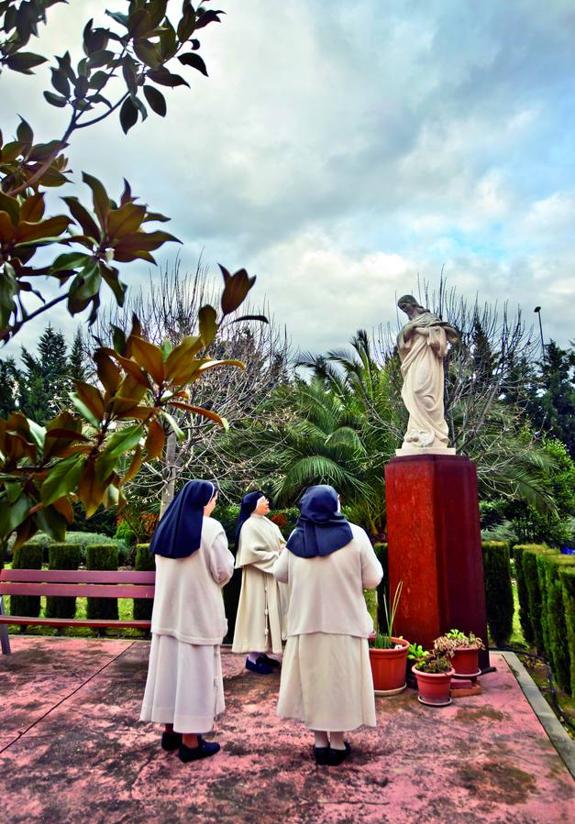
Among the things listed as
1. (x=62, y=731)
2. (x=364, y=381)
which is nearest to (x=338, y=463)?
(x=364, y=381)

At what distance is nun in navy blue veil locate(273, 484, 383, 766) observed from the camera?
11.7 feet

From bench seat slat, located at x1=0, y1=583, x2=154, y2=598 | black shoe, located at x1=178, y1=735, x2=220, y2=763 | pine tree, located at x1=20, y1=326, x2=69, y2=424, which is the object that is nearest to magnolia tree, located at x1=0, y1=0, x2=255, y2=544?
black shoe, located at x1=178, y1=735, x2=220, y2=763

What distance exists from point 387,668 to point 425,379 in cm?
291

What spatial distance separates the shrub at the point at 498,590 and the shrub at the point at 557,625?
92cm

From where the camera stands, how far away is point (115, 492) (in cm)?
127

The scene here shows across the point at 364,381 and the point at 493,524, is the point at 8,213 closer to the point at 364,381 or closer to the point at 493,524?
the point at 364,381

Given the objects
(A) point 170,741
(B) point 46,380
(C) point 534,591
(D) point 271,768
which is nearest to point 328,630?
(D) point 271,768

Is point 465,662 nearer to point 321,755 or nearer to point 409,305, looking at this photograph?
point 321,755

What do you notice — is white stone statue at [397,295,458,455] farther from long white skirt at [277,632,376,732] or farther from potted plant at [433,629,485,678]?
long white skirt at [277,632,376,732]

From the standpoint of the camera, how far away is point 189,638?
375 cm

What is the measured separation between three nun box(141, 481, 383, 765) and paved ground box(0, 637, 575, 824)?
248 millimetres

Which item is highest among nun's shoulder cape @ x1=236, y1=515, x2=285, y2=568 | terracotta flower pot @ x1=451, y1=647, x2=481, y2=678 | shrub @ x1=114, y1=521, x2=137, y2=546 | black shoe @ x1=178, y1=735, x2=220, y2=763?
nun's shoulder cape @ x1=236, y1=515, x2=285, y2=568

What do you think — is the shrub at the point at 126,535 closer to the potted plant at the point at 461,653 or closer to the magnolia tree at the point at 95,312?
the potted plant at the point at 461,653

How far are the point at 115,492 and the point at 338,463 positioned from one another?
1249cm
